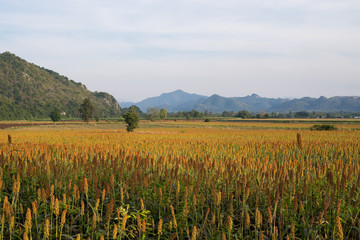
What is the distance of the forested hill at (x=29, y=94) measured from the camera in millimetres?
141575

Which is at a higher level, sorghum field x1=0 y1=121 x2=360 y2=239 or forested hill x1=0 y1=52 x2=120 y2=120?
forested hill x1=0 y1=52 x2=120 y2=120

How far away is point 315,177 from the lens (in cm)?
573

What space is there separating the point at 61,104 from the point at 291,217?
179 metres

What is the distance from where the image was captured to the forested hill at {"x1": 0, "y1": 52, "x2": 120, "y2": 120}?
142 metres

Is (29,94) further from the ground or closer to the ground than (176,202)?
further from the ground

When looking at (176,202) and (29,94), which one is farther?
(29,94)

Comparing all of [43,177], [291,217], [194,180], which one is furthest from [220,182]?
[43,177]

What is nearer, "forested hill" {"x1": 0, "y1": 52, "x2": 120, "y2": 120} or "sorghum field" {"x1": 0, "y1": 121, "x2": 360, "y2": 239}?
"sorghum field" {"x1": 0, "y1": 121, "x2": 360, "y2": 239}

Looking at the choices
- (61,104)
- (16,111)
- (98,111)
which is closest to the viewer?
(16,111)

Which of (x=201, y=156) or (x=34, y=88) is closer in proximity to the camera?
(x=201, y=156)

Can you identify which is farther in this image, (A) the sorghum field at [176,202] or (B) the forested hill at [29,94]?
(B) the forested hill at [29,94]

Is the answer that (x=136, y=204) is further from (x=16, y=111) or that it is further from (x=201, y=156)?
(x=16, y=111)

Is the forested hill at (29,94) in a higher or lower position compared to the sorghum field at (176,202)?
higher

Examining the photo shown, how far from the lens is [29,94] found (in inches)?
6275
